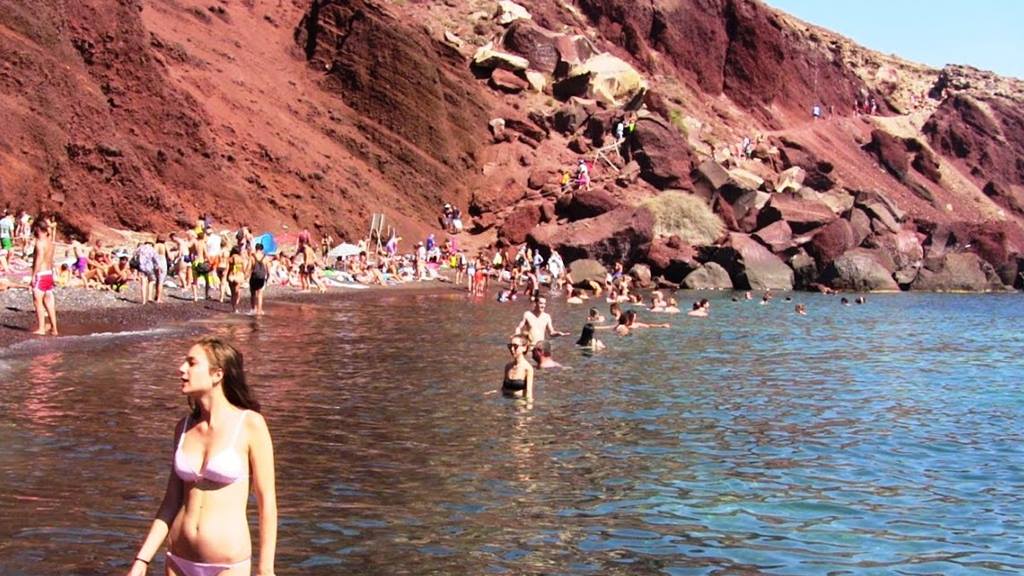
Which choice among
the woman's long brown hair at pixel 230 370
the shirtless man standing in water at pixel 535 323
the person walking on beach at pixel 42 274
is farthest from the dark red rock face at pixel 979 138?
the woman's long brown hair at pixel 230 370

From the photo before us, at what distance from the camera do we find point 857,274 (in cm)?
4944

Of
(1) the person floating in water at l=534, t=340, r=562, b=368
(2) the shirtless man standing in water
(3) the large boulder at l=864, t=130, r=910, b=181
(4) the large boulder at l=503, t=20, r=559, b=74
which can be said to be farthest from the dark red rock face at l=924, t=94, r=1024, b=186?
(1) the person floating in water at l=534, t=340, r=562, b=368

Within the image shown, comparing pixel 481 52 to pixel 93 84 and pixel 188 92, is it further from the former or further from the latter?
pixel 93 84

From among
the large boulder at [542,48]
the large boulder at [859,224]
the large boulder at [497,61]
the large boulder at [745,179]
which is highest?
the large boulder at [542,48]

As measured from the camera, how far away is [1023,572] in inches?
319

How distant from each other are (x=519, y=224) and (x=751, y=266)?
10.1 meters

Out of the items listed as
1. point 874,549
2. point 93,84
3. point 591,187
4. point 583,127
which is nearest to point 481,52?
point 583,127

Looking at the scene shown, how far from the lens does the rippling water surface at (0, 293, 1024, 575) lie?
8180mm

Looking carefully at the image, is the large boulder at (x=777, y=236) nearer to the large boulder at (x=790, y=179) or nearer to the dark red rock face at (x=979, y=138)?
the large boulder at (x=790, y=179)

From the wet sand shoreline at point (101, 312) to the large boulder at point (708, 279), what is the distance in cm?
2142

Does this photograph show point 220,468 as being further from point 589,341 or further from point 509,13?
point 509,13

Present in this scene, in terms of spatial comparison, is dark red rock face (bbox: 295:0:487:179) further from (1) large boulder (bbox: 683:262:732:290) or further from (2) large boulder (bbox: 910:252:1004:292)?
(2) large boulder (bbox: 910:252:1004:292)

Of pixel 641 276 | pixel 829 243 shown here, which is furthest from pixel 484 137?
pixel 829 243

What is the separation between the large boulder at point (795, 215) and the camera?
5256cm
